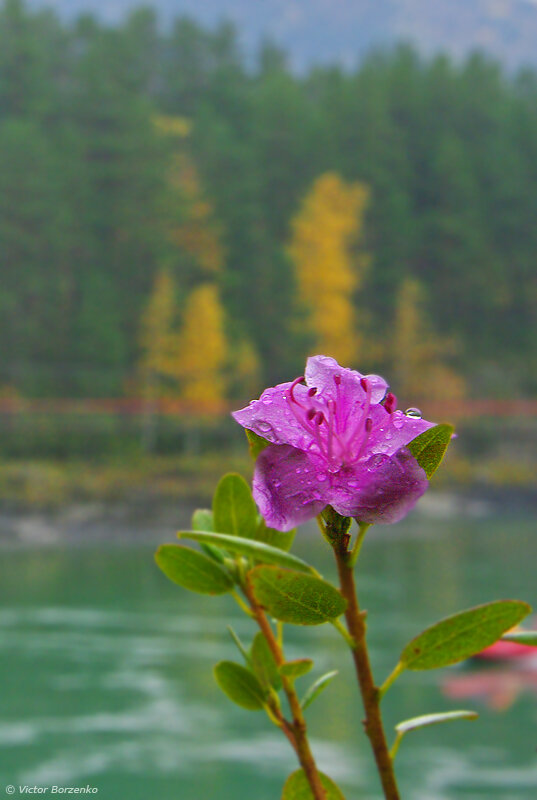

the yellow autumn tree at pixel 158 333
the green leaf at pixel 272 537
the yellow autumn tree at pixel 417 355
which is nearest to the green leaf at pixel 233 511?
the green leaf at pixel 272 537

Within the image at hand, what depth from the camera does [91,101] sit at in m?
11.6

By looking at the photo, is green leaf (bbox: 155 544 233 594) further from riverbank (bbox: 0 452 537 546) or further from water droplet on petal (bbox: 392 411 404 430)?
riverbank (bbox: 0 452 537 546)

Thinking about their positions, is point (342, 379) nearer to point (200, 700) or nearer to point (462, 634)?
point (462, 634)

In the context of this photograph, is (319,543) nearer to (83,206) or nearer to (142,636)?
(142,636)

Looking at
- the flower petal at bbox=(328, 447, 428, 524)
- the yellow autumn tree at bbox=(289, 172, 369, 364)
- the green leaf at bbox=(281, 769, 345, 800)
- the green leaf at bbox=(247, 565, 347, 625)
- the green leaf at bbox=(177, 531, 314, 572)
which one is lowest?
the green leaf at bbox=(281, 769, 345, 800)

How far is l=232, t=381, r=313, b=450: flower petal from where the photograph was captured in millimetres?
178

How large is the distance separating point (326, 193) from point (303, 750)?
495 inches

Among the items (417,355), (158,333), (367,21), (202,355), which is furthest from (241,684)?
(367,21)

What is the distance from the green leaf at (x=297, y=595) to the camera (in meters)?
0.18

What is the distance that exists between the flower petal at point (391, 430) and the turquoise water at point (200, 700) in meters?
0.89

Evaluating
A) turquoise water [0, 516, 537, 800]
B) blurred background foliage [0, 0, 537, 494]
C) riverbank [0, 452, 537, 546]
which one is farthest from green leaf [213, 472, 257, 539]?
blurred background foliage [0, 0, 537, 494]

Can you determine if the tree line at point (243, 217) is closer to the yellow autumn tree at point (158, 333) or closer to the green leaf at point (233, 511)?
the yellow autumn tree at point (158, 333)

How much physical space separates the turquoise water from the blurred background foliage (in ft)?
18.8

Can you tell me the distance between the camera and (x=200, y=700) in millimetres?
3107
